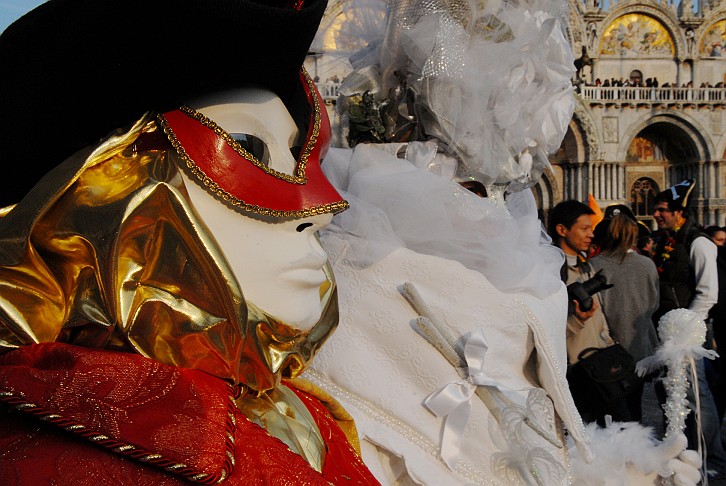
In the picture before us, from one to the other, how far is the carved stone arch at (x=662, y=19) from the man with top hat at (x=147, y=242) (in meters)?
24.3

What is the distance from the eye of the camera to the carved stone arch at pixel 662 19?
2336 centimetres

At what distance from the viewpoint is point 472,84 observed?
186 cm

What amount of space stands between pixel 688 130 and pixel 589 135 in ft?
11.3

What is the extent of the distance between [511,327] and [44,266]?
3.59 feet

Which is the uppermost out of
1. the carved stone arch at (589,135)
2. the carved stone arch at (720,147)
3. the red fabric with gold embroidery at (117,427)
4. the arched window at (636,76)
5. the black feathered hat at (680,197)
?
the arched window at (636,76)

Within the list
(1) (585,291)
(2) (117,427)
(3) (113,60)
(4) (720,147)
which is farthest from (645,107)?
(2) (117,427)

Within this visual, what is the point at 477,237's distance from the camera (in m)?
1.79

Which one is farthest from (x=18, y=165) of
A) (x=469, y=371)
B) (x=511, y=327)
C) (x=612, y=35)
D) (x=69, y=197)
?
(x=612, y=35)

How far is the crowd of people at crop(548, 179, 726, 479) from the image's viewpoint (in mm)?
3625

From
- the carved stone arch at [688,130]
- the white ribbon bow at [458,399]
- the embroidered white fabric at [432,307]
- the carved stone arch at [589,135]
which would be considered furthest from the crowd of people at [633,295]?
the carved stone arch at [688,130]

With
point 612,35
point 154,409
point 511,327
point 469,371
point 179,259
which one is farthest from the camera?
point 612,35

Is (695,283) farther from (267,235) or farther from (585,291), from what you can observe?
(267,235)

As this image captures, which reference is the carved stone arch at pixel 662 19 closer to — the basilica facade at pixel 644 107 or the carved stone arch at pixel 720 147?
the basilica facade at pixel 644 107

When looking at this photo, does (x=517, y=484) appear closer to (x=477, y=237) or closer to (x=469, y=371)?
(x=469, y=371)
